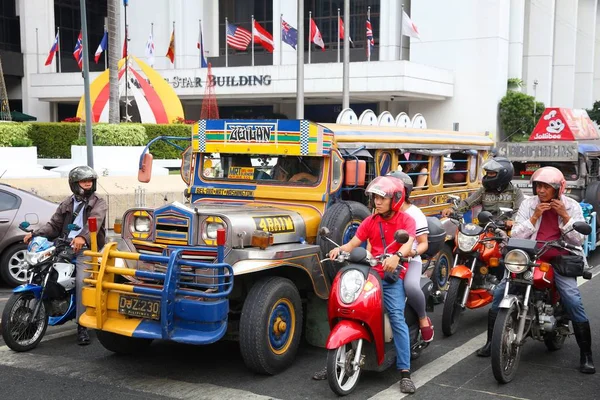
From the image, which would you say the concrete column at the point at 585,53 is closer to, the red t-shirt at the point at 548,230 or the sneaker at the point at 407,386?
the red t-shirt at the point at 548,230

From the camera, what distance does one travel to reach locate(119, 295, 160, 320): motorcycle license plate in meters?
5.84

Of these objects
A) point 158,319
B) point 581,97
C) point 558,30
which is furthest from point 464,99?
point 158,319

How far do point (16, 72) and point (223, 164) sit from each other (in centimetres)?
3992

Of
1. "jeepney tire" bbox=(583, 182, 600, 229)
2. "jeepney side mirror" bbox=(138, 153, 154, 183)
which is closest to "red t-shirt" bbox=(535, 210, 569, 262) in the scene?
"jeepney side mirror" bbox=(138, 153, 154, 183)

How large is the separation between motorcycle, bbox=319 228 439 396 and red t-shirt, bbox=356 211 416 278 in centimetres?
23

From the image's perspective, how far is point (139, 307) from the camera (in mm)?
5934

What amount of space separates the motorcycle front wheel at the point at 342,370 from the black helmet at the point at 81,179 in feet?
10.9

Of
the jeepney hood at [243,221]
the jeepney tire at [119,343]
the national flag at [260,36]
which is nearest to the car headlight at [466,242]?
the jeepney hood at [243,221]

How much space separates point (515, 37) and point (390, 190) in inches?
1379

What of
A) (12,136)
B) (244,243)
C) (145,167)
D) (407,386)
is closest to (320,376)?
(407,386)

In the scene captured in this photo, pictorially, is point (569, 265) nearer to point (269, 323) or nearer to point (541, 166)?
point (269, 323)

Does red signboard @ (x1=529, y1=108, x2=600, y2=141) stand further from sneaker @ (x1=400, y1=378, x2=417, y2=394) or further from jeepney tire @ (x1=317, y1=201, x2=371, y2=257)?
sneaker @ (x1=400, y1=378, x2=417, y2=394)

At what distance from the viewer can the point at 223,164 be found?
27.1 ft

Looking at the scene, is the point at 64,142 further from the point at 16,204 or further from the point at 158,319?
the point at 158,319
